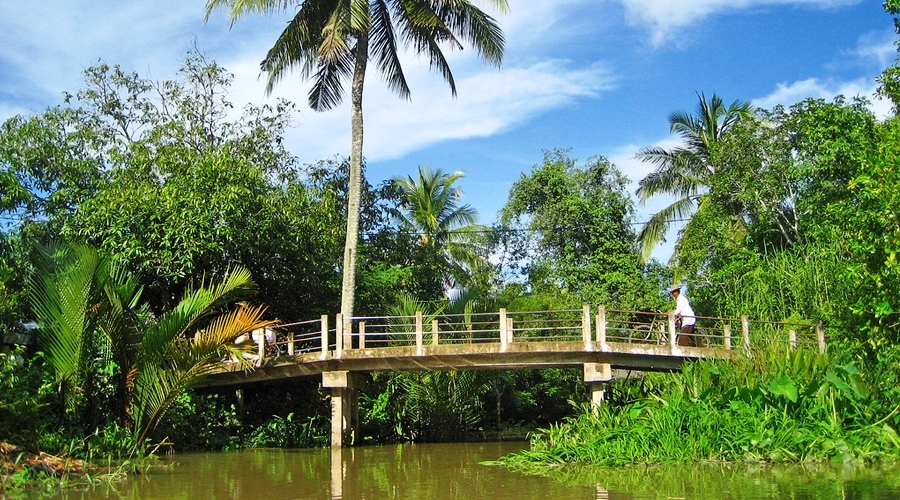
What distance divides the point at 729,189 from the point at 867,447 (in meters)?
13.6

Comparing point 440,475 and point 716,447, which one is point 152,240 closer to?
point 440,475

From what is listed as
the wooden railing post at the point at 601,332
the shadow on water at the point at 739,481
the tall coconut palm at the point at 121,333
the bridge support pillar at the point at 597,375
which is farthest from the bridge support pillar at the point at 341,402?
the shadow on water at the point at 739,481

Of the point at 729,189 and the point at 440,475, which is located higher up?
the point at 729,189

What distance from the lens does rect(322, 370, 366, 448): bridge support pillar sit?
1772cm

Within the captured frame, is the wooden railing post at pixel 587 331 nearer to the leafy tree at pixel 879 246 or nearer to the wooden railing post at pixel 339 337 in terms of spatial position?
the wooden railing post at pixel 339 337

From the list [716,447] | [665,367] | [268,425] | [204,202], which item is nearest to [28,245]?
[204,202]

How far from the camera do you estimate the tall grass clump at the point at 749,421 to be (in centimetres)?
1041

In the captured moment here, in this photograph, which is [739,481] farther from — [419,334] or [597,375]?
[419,334]

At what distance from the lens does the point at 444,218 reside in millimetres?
34281

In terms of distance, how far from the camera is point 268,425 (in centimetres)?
1927

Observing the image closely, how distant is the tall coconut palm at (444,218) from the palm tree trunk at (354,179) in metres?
11.5

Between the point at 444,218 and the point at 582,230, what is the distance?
9052mm

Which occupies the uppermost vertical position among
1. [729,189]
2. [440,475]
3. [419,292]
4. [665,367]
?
[729,189]

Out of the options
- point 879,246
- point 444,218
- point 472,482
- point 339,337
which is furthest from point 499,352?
point 444,218
